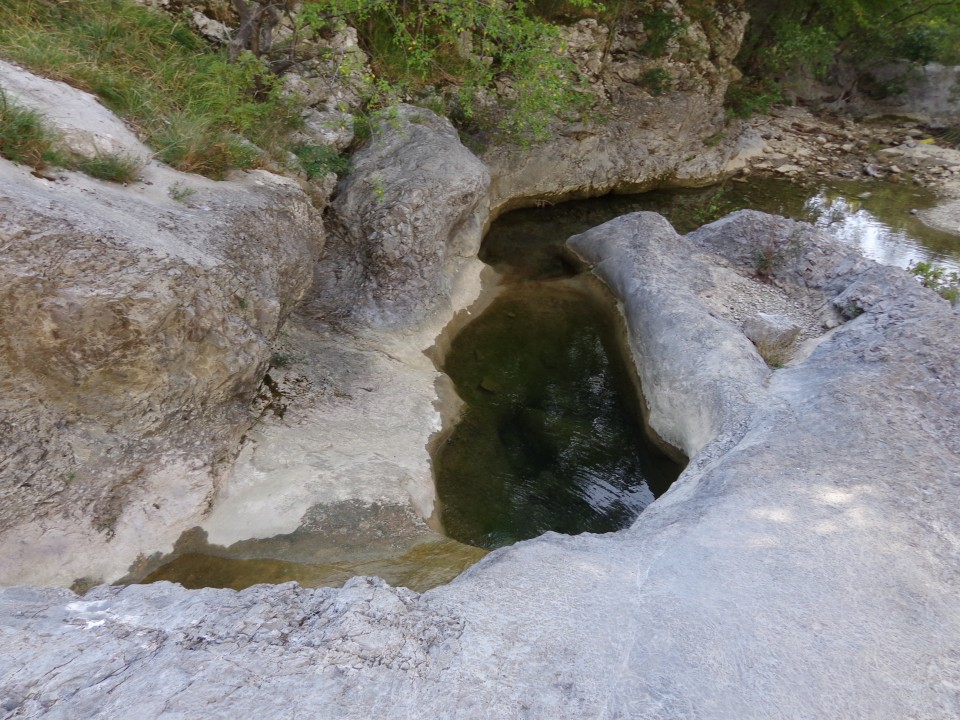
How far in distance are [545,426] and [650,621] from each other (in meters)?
3.44

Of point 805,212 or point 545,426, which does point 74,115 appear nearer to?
point 545,426

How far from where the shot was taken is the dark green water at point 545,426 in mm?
5508

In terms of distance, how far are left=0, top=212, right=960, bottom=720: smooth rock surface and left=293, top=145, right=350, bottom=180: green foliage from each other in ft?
16.3

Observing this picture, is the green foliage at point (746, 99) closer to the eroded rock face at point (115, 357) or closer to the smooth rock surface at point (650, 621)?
the smooth rock surface at point (650, 621)

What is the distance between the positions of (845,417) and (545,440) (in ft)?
8.95

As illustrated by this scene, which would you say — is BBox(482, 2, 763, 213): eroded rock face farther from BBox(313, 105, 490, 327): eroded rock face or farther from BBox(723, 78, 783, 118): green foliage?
BBox(313, 105, 490, 327): eroded rock face

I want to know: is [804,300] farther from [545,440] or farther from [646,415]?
[545,440]

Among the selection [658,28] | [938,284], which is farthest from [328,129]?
[658,28]

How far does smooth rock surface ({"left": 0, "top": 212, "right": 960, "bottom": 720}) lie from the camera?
254 centimetres

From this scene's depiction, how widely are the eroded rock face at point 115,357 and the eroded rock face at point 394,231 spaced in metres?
1.81

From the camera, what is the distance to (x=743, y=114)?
13.3 meters

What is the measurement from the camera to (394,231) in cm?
688

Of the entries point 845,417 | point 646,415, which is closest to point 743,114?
point 646,415

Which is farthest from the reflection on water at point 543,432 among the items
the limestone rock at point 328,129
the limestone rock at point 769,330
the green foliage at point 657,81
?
the green foliage at point 657,81
